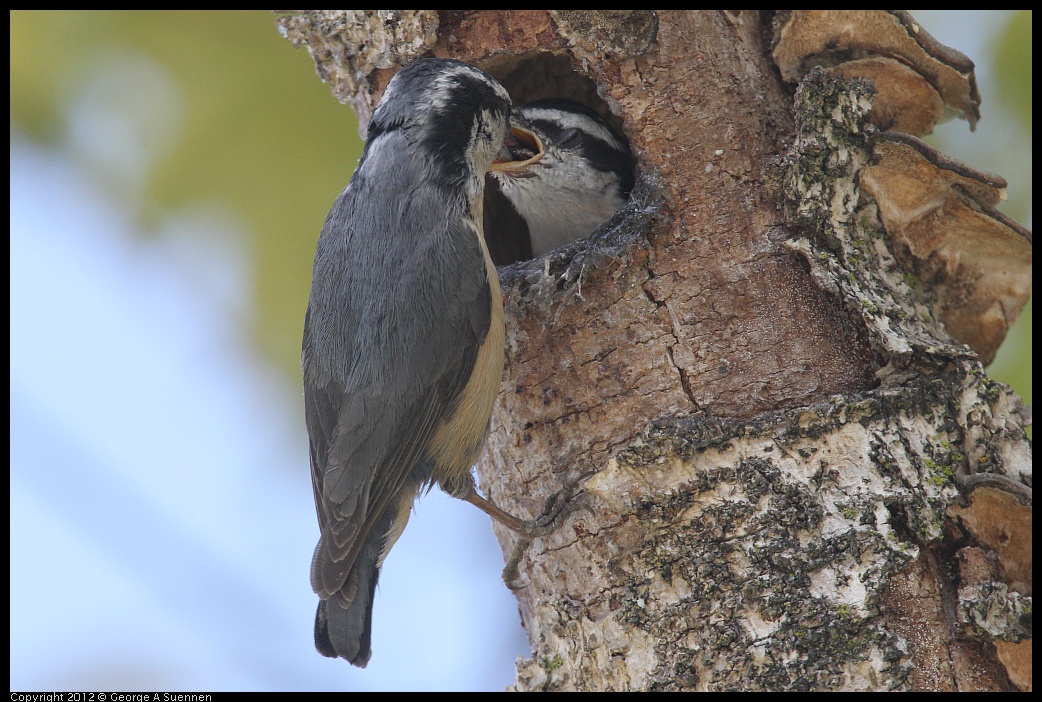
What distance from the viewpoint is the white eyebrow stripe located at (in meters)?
2.84

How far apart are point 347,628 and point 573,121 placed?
158 centimetres

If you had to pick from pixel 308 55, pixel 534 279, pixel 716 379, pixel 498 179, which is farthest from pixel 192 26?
pixel 716 379

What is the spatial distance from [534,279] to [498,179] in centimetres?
87

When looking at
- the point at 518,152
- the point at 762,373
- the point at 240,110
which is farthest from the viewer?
the point at 518,152

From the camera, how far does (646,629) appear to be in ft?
5.99

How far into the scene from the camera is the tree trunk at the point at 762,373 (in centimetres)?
173

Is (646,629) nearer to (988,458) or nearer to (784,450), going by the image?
(784,450)

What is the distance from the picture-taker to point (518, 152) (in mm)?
3035

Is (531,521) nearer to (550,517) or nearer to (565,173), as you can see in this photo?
(550,517)

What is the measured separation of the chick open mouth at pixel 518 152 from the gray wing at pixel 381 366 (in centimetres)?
64

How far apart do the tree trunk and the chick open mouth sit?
0.38 metres

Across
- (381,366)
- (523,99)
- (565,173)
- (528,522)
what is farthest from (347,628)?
(523,99)

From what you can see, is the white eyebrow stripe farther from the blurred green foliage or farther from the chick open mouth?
the blurred green foliage

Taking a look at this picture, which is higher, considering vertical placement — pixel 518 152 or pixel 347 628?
pixel 518 152
